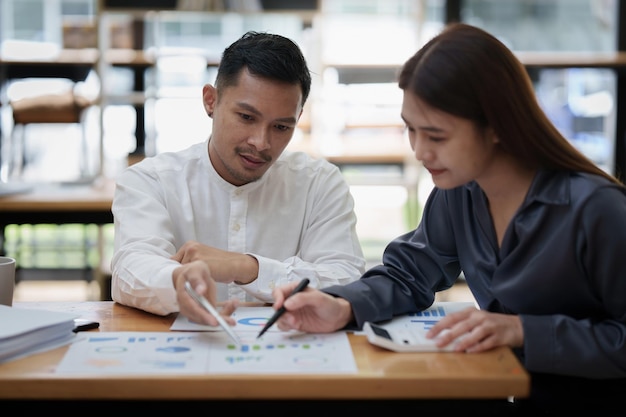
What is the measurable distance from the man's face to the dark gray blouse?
0.40 meters

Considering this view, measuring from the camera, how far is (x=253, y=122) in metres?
1.84

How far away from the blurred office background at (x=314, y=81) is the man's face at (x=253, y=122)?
3058 millimetres

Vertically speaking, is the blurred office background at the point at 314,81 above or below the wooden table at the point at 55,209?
above

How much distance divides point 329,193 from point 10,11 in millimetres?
4060

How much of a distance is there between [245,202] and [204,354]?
0.78 metres

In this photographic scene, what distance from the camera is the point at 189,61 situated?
203 inches

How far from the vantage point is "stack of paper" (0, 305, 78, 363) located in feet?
4.11

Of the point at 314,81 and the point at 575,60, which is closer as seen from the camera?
the point at 575,60

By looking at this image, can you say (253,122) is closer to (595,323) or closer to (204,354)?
(204,354)

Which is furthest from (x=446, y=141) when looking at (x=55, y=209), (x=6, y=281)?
(x=55, y=209)

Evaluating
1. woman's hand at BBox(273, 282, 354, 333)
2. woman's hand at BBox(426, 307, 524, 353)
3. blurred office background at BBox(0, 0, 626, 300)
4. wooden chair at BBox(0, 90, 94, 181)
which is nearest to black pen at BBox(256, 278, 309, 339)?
woman's hand at BBox(273, 282, 354, 333)

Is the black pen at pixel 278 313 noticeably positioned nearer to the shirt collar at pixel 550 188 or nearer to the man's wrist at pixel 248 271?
the man's wrist at pixel 248 271

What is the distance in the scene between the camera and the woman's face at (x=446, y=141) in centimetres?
138

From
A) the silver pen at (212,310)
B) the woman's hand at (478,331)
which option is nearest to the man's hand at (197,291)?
the silver pen at (212,310)
